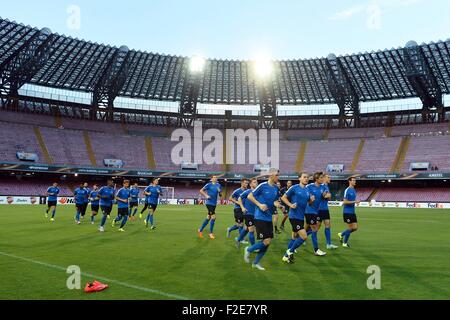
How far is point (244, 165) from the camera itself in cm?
6800

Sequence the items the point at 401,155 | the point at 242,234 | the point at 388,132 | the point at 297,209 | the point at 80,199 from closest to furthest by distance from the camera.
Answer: the point at 297,209 < the point at 242,234 < the point at 80,199 < the point at 401,155 < the point at 388,132

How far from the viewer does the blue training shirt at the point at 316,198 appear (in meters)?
11.9

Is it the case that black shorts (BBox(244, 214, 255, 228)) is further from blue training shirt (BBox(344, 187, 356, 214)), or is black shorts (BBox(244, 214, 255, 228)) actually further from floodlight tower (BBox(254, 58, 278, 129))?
floodlight tower (BBox(254, 58, 278, 129))

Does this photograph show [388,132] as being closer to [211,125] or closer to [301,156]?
[301,156]

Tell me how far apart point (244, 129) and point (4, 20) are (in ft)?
140

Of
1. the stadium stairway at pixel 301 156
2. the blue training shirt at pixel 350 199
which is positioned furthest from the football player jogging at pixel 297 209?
the stadium stairway at pixel 301 156

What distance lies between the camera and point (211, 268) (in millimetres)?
9656

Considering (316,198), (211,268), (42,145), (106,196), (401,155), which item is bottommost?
(211,268)

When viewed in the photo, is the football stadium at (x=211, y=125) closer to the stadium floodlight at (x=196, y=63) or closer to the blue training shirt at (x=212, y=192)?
the stadium floodlight at (x=196, y=63)

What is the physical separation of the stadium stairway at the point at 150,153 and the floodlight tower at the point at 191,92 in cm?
723

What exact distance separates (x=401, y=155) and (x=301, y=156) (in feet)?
53.2

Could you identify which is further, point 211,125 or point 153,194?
point 211,125

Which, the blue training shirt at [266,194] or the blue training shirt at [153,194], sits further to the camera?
the blue training shirt at [153,194]

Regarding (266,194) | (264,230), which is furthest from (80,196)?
(264,230)
